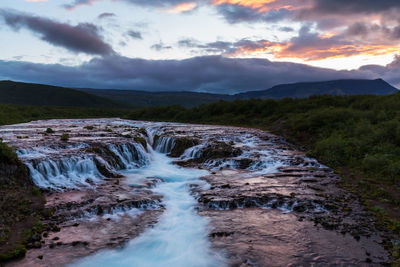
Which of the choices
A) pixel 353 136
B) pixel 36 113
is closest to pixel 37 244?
pixel 353 136

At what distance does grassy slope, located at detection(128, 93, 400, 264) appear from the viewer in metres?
13.3

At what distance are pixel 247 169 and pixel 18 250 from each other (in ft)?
46.4

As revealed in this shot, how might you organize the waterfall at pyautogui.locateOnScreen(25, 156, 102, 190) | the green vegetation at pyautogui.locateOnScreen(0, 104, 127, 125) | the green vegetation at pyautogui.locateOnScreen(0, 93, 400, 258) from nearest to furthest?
1. the green vegetation at pyautogui.locateOnScreen(0, 93, 400, 258)
2. the waterfall at pyautogui.locateOnScreen(25, 156, 102, 190)
3. the green vegetation at pyautogui.locateOnScreen(0, 104, 127, 125)

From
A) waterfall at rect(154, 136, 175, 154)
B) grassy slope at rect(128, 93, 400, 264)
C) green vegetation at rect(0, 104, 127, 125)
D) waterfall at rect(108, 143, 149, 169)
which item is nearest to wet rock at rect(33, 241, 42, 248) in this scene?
grassy slope at rect(128, 93, 400, 264)

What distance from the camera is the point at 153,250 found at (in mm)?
9125

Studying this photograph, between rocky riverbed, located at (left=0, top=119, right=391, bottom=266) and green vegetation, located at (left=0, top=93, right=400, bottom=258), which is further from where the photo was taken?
green vegetation, located at (left=0, top=93, right=400, bottom=258)

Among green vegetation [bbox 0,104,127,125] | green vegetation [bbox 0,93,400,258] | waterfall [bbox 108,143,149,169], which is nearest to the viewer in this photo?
green vegetation [bbox 0,93,400,258]

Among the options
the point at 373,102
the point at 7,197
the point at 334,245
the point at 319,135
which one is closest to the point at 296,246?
the point at 334,245

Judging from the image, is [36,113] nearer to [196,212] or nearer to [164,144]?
[164,144]

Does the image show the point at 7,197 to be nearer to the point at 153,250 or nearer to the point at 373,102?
the point at 153,250

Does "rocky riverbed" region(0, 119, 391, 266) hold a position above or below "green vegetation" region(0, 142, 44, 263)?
below

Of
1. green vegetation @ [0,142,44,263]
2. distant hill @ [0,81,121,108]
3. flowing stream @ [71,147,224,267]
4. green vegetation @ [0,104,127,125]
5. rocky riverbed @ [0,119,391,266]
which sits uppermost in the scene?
distant hill @ [0,81,121,108]

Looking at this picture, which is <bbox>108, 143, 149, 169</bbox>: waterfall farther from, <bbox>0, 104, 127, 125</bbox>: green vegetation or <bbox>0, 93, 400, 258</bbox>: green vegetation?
<bbox>0, 104, 127, 125</bbox>: green vegetation

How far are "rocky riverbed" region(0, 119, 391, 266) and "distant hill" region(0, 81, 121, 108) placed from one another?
170m
